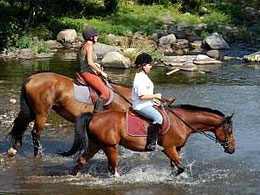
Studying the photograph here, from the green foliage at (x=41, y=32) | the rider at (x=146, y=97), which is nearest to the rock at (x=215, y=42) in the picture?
the green foliage at (x=41, y=32)

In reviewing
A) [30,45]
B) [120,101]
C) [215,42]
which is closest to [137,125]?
[120,101]

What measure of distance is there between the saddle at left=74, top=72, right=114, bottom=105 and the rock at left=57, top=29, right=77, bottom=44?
73.6 feet

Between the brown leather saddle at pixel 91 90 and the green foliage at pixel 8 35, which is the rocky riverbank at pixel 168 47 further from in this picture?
the brown leather saddle at pixel 91 90

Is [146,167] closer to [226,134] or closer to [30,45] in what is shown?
[226,134]

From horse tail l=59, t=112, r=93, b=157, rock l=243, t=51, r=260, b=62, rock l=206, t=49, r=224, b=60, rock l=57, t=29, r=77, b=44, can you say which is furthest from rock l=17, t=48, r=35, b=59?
horse tail l=59, t=112, r=93, b=157

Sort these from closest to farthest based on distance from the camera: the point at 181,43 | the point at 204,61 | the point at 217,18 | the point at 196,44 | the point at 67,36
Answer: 1. the point at 204,61
2. the point at 196,44
3. the point at 181,43
4. the point at 67,36
5. the point at 217,18

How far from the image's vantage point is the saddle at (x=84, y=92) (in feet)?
38.8

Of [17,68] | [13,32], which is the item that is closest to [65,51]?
[13,32]

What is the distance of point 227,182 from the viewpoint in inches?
419

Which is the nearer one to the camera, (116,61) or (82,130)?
(82,130)

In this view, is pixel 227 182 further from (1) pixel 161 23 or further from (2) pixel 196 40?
(1) pixel 161 23

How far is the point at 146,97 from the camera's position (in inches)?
393

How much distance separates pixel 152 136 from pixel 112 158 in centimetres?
76

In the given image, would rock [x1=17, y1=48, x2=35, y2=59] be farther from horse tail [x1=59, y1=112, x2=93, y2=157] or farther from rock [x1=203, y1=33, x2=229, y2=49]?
horse tail [x1=59, y1=112, x2=93, y2=157]
